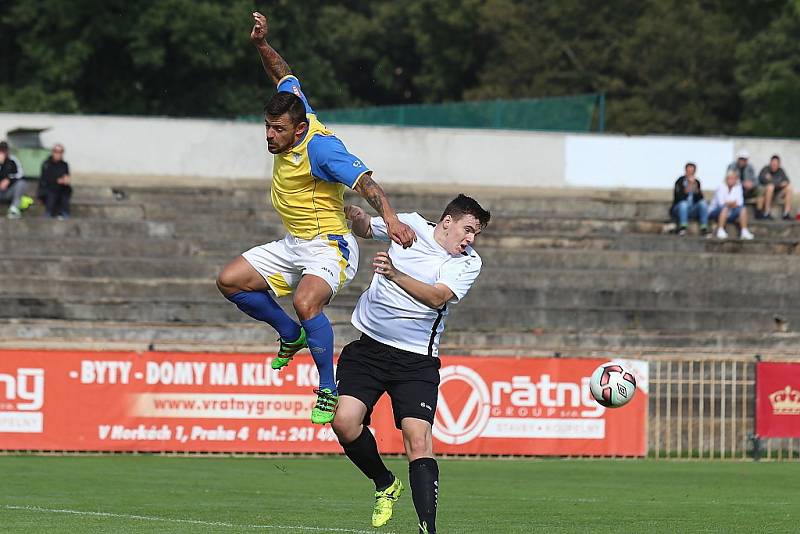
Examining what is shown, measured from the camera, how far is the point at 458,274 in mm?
9438

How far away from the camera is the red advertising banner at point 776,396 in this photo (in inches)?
773

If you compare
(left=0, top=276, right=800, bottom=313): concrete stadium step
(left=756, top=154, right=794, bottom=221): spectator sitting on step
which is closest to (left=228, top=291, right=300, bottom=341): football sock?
(left=0, top=276, right=800, bottom=313): concrete stadium step

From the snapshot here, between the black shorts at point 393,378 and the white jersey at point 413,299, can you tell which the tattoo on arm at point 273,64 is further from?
the black shorts at point 393,378

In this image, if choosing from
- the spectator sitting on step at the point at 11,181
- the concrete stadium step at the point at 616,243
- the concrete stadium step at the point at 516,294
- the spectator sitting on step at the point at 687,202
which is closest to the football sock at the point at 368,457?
the concrete stadium step at the point at 516,294

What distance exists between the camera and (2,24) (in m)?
46.8

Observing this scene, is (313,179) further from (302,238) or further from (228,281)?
(228,281)

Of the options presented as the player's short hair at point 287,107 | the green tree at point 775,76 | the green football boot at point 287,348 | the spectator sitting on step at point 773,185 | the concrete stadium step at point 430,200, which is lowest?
the green football boot at point 287,348

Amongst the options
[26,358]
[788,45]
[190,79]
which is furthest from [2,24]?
[26,358]

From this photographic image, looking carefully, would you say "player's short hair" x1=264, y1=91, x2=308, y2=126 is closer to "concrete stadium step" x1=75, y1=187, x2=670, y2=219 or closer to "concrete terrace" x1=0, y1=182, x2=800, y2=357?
"concrete terrace" x1=0, y1=182, x2=800, y2=357

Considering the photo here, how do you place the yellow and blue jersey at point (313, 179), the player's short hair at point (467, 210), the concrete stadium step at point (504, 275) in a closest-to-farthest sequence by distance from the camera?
the player's short hair at point (467, 210)
the yellow and blue jersey at point (313, 179)
the concrete stadium step at point (504, 275)

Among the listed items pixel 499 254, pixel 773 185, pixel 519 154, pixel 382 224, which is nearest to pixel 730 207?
pixel 773 185

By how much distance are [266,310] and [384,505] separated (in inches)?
66.3

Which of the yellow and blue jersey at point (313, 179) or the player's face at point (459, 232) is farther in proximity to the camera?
the yellow and blue jersey at point (313, 179)

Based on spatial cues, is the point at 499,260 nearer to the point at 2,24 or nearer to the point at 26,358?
the point at 26,358
